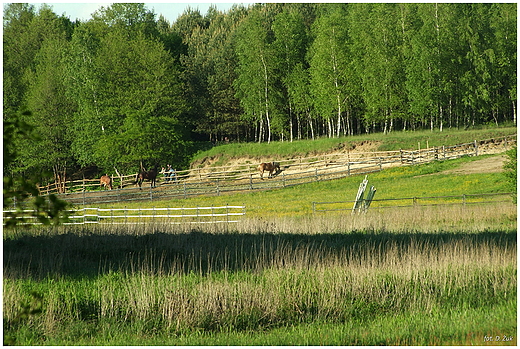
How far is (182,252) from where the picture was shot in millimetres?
14836

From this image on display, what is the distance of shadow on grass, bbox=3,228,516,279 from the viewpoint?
13094mm

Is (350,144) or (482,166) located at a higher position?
(350,144)

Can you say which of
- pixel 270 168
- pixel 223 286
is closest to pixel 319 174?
pixel 270 168

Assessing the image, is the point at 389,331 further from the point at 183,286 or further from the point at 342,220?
the point at 342,220

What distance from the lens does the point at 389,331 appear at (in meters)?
9.56

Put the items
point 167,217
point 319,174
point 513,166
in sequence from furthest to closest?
point 319,174
point 167,217
point 513,166

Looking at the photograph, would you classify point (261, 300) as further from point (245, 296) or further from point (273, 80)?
point (273, 80)

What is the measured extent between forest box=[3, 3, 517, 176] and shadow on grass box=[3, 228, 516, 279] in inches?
1399

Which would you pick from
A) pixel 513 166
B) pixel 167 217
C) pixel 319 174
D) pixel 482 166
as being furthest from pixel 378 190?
pixel 513 166

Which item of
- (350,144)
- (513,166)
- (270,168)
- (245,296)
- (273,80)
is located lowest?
(270,168)

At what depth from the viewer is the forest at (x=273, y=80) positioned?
175 ft

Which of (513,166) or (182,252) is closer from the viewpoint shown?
(182,252)

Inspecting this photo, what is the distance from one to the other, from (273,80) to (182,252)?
167 ft

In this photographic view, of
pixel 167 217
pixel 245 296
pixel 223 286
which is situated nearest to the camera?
pixel 245 296
